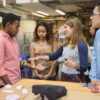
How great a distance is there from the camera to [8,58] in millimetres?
1602

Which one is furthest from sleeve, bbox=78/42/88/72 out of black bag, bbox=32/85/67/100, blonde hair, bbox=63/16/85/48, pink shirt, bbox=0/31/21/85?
pink shirt, bbox=0/31/21/85

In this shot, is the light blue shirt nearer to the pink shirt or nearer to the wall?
the pink shirt

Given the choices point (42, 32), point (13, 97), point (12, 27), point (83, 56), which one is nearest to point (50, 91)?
point (13, 97)

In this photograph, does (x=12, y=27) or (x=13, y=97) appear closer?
(x=13, y=97)

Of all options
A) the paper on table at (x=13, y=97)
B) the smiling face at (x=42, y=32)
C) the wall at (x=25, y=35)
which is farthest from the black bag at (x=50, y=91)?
the wall at (x=25, y=35)

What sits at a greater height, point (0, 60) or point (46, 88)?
point (0, 60)

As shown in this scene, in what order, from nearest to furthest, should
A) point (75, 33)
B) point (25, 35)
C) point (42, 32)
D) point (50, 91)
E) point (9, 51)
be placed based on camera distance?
1. point (50, 91)
2. point (9, 51)
3. point (75, 33)
4. point (42, 32)
5. point (25, 35)

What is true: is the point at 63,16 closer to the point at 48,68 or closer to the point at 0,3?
the point at 0,3

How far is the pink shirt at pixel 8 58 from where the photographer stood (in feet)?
4.94

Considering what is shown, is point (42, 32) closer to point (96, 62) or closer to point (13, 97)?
point (96, 62)

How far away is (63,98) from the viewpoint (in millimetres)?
1117

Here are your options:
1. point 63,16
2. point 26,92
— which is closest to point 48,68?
point 26,92

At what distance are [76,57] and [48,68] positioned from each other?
0.56 m

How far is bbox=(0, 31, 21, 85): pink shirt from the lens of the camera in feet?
4.94
